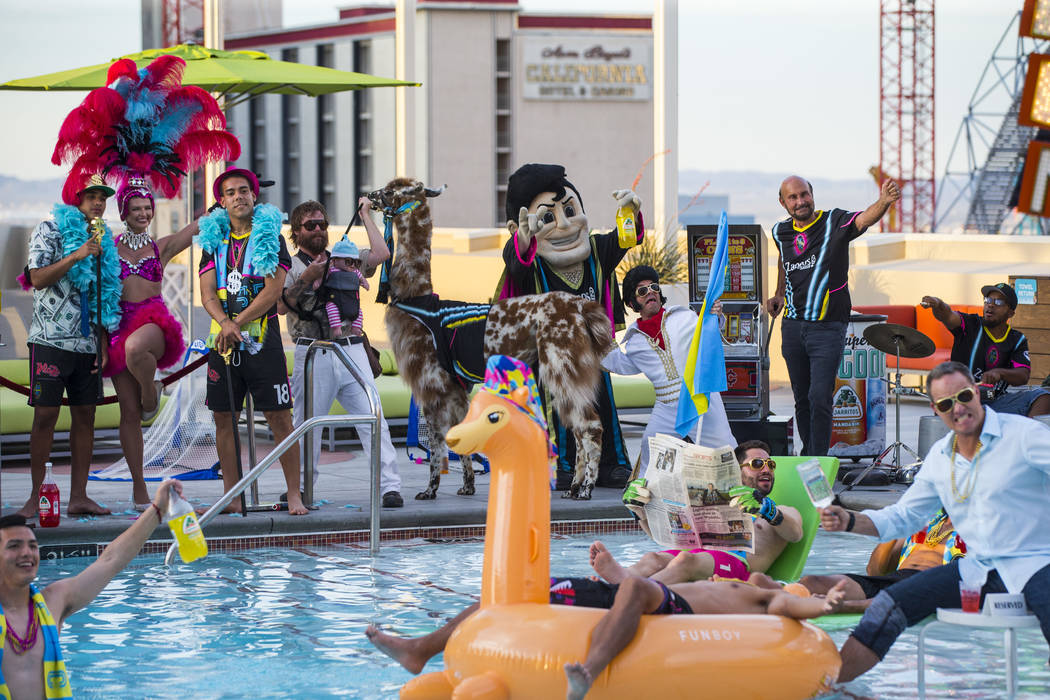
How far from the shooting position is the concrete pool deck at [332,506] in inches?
291

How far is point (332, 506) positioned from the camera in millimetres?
8125

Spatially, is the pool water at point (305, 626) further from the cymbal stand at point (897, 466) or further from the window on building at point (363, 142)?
the window on building at point (363, 142)

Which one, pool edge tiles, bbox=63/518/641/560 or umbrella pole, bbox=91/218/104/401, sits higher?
umbrella pole, bbox=91/218/104/401

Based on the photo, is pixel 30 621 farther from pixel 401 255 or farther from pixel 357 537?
pixel 401 255

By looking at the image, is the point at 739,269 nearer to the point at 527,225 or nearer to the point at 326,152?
the point at 527,225

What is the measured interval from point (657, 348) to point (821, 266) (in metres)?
1.56

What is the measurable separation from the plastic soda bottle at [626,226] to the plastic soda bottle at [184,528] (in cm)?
432

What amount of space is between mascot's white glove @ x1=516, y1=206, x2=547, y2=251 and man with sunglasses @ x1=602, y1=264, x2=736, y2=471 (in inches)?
24.2

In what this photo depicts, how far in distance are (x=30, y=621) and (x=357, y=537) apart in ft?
12.4

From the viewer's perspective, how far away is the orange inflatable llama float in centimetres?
420

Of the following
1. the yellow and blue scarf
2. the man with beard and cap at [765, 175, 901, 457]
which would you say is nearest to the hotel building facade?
the man with beard and cap at [765, 175, 901, 457]

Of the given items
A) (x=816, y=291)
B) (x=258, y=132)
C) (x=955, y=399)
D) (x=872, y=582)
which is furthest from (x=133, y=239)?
(x=258, y=132)

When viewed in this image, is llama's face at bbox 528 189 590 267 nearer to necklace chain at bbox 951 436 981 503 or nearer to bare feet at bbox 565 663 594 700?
necklace chain at bbox 951 436 981 503

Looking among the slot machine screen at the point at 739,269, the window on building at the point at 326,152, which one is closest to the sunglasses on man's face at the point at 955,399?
the slot machine screen at the point at 739,269
